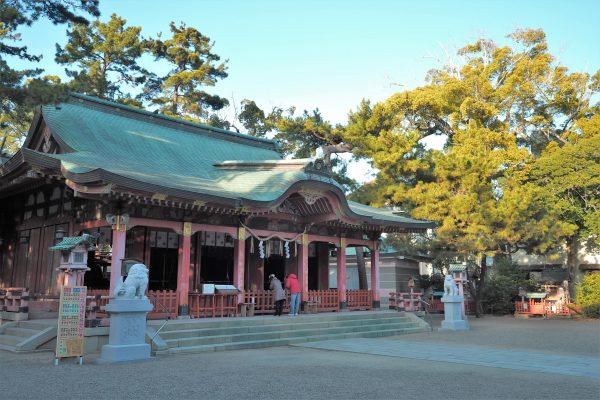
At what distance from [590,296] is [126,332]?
21118 mm

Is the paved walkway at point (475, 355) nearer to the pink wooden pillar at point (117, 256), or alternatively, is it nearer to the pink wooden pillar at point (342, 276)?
the pink wooden pillar at point (342, 276)

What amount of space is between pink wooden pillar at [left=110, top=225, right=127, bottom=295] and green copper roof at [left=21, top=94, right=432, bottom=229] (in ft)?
4.49

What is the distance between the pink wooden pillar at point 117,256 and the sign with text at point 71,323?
2.16m

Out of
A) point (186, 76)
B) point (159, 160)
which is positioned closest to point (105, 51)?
point (186, 76)

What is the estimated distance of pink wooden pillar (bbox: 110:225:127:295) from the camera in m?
11.3

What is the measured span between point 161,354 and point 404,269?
22017 mm

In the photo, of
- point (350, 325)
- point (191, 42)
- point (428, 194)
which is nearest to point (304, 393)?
point (350, 325)

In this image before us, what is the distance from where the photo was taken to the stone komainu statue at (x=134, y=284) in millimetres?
9438

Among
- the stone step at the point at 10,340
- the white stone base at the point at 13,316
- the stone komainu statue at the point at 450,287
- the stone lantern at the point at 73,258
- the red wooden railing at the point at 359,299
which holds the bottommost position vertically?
the stone step at the point at 10,340

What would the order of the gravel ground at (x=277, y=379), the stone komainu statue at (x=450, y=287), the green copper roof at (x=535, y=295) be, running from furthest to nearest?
the green copper roof at (x=535, y=295) → the stone komainu statue at (x=450, y=287) → the gravel ground at (x=277, y=379)

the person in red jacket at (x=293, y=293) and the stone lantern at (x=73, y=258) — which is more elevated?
the stone lantern at (x=73, y=258)

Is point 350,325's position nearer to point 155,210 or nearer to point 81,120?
point 155,210

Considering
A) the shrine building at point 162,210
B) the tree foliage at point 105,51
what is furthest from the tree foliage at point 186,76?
the shrine building at point 162,210

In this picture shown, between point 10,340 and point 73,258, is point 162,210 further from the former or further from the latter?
point 10,340
